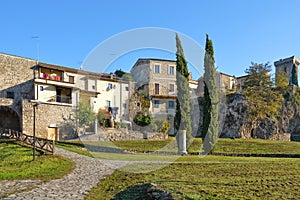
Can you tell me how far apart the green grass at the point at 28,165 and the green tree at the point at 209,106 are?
13705 mm

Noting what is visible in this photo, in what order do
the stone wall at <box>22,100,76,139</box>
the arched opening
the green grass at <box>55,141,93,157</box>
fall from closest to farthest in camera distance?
the green grass at <box>55,141,93,157</box> < the stone wall at <box>22,100,76,139</box> < the arched opening

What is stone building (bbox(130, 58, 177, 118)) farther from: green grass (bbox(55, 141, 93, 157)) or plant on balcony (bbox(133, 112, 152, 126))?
green grass (bbox(55, 141, 93, 157))

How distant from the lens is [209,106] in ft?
80.3

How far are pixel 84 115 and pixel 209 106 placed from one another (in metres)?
15.9

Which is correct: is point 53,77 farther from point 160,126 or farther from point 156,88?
point 156,88

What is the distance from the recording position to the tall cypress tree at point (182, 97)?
23250 millimetres

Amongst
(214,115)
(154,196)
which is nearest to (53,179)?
(154,196)

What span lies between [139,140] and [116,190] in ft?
64.2

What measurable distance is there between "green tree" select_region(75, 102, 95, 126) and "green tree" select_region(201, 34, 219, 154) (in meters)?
14.7

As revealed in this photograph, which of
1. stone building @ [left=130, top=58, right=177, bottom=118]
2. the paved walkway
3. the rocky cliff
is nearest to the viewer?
the paved walkway

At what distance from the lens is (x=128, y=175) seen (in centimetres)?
1145

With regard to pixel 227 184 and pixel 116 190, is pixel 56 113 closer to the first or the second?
pixel 116 190

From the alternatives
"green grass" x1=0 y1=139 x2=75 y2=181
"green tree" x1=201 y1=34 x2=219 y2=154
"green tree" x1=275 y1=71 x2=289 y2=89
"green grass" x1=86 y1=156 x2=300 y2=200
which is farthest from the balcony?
"green tree" x1=275 y1=71 x2=289 y2=89

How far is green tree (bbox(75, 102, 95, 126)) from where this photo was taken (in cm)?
3141
